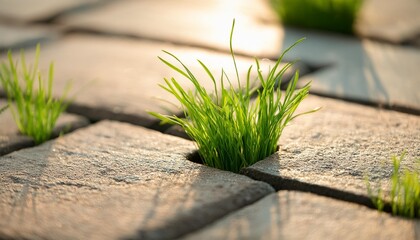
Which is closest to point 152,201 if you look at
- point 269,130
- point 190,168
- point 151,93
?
point 190,168

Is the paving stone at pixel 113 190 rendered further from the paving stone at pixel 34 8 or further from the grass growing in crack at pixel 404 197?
the paving stone at pixel 34 8

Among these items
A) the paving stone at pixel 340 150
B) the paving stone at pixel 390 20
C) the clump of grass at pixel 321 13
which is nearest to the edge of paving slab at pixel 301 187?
the paving stone at pixel 340 150

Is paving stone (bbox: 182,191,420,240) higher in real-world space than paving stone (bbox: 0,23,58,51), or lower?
lower

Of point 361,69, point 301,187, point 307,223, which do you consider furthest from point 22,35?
point 307,223

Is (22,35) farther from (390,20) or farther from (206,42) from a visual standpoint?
(390,20)

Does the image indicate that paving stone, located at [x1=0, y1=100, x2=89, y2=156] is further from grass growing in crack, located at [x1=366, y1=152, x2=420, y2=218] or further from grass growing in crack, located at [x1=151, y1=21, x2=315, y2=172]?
grass growing in crack, located at [x1=366, y1=152, x2=420, y2=218]

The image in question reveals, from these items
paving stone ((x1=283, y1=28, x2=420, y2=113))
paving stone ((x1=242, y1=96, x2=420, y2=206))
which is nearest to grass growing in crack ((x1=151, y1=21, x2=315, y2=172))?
paving stone ((x1=242, y1=96, x2=420, y2=206))
